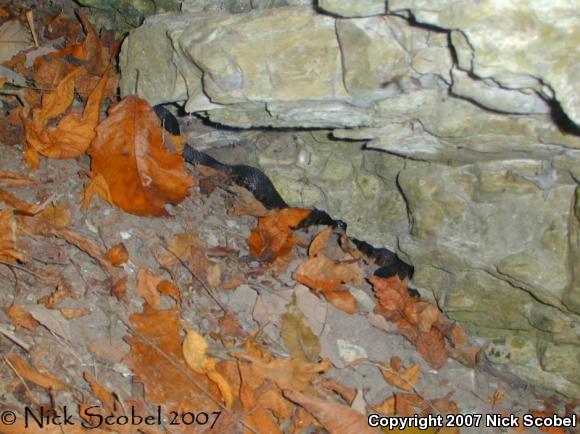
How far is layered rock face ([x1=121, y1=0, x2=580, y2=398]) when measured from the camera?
62.1 inches

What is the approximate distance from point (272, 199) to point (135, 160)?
0.85m

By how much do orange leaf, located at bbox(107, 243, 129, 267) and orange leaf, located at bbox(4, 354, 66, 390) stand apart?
57 cm

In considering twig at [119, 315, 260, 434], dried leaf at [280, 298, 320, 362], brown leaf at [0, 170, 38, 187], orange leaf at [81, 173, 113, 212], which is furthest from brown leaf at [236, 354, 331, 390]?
brown leaf at [0, 170, 38, 187]

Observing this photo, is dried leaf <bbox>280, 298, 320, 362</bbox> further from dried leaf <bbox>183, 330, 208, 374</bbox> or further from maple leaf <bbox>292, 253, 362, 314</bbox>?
dried leaf <bbox>183, 330, 208, 374</bbox>

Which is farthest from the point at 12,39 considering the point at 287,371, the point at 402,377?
the point at 402,377

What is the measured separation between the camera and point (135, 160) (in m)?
2.55

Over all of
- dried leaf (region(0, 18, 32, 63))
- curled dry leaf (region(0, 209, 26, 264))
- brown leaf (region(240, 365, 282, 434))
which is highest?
dried leaf (region(0, 18, 32, 63))

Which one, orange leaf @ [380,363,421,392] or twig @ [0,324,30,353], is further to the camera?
orange leaf @ [380,363,421,392]

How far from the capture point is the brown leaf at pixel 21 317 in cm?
200

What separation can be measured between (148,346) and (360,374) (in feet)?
3.66

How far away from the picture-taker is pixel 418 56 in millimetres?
1847

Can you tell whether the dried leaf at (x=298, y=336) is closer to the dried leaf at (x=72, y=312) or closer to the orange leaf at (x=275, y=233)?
the orange leaf at (x=275, y=233)

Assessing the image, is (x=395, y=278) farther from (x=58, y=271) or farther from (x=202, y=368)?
(x=58, y=271)
